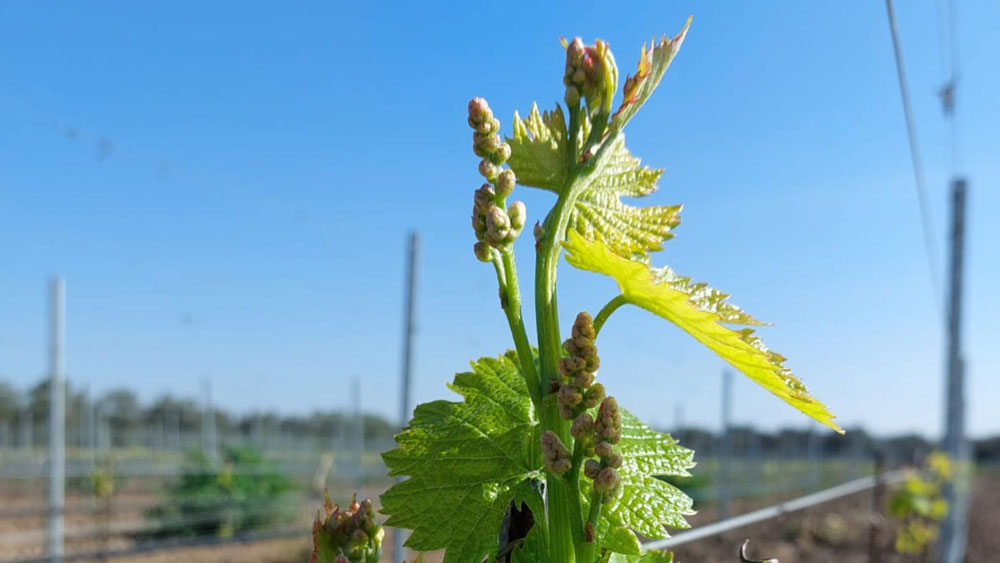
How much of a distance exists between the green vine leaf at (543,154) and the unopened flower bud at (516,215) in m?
0.06

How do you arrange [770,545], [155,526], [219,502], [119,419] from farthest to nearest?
1. [119,419]
2. [219,502]
3. [155,526]
4. [770,545]

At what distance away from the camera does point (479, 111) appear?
0.41 metres

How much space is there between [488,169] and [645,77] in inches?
3.9

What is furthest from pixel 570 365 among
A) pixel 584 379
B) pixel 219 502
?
pixel 219 502

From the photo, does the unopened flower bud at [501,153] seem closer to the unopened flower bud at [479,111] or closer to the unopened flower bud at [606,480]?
the unopened flower bud at [479,111]

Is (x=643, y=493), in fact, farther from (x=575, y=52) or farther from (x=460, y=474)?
(x=575, y=52)

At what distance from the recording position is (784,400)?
0.42 meters

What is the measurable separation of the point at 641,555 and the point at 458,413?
137 mm

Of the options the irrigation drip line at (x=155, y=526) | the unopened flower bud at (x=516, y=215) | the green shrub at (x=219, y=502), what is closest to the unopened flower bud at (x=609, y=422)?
the unopened flower bud at (x=516, y=215)

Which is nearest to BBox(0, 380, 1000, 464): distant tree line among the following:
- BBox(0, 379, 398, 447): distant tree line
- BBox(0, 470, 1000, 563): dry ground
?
BBox(0, 379, 398, 447): distant tree line

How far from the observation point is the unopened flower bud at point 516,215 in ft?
1.33

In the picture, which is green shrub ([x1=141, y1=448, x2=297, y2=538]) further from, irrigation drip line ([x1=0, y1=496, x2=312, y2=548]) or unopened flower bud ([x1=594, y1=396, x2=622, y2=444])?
unopened flower bud ([x1=594, y1=396, x2=622, y2=444])

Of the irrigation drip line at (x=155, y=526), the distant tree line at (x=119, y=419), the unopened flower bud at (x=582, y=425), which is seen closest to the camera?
the unopened flower bud at (x=582, y=425)

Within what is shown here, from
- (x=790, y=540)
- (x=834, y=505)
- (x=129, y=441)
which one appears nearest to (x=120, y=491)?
(x=129, y=441)
